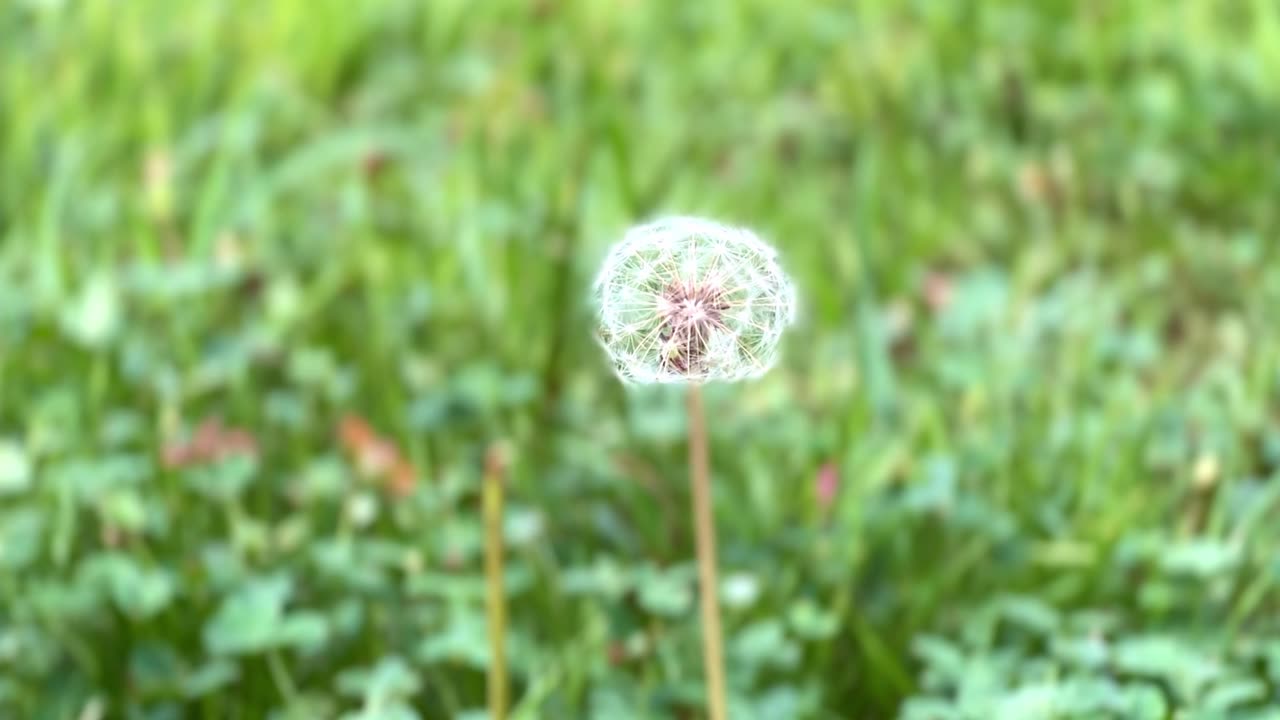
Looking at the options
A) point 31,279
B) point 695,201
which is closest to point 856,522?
point 695,201

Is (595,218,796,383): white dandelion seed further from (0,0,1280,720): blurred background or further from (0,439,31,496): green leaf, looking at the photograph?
(0,439,31,496): green leaf

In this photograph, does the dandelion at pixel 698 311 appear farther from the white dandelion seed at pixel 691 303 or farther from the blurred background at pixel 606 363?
the blurred background at pixel 606 363

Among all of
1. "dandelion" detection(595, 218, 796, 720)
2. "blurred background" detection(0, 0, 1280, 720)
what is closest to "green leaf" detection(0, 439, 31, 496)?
"blurred background" detection(0, 0, 1280, 720)

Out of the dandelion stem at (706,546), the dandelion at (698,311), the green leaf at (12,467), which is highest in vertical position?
the green leaf at (12,467)

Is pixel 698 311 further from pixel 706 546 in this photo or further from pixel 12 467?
pixel 12 467

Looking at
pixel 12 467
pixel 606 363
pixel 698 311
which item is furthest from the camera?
pixel 606 363

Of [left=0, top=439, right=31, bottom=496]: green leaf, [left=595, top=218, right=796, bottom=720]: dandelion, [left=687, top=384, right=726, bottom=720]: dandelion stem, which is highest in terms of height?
[left=0, top=439, right=31, bottom=496]: green leaf

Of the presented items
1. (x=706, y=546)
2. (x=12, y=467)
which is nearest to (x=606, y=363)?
(x=12, y=467)

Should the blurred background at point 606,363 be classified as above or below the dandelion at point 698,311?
above

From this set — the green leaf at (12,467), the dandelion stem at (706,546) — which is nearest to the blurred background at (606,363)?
the green leaf at (12,467)
